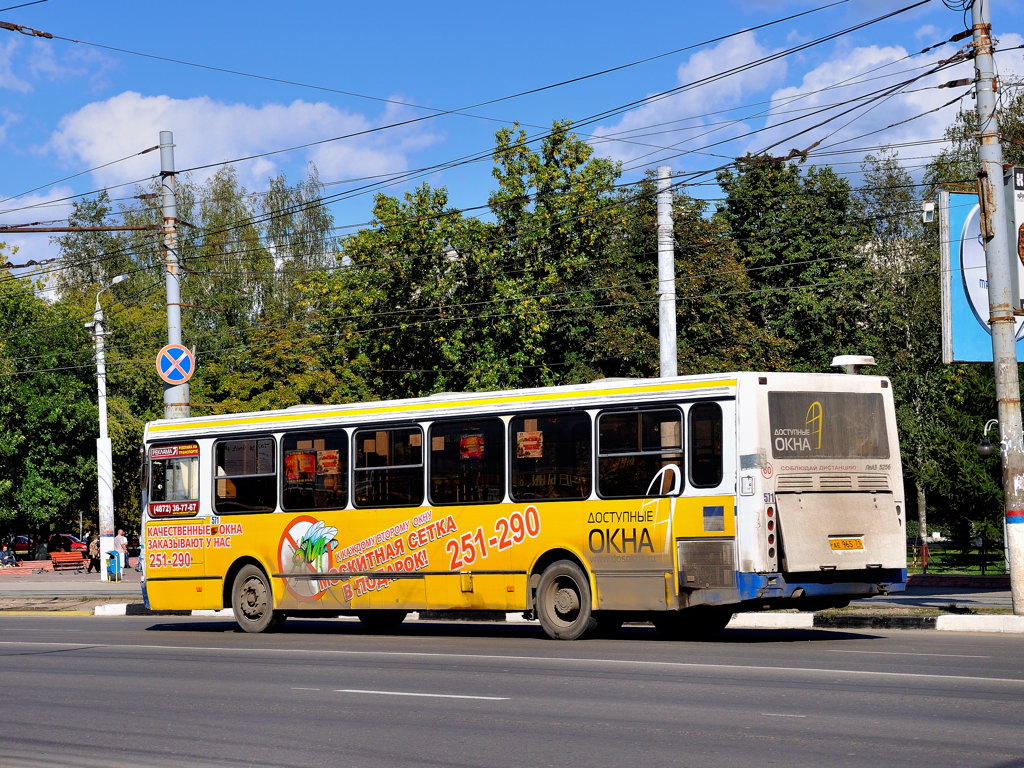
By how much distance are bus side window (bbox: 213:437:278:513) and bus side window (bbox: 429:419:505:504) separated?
312 centimetres

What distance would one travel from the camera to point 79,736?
36.4 ft

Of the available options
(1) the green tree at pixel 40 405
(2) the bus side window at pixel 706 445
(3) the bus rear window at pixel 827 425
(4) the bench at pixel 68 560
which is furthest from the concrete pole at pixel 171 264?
(1) the green tree at pixel 40 405

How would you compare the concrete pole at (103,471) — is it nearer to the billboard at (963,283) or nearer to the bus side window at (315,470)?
the bus side window at (315,470)

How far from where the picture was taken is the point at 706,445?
17.5 meters

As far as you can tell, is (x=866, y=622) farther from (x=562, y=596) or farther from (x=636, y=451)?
(x=636, y=451)

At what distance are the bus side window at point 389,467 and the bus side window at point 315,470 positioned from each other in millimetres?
270

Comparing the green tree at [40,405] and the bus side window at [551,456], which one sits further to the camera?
the green tree at [40,405]

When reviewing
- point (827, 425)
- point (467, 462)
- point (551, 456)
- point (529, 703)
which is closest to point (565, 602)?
point (551, 456)

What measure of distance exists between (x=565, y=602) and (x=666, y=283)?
877 centimetres

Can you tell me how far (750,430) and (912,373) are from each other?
44.3 metres

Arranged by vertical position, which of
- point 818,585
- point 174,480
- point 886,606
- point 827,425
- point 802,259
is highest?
point 802,259

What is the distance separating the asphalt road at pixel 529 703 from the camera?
378 inches

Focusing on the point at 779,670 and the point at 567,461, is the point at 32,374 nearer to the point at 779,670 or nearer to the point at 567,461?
the point at 567,461

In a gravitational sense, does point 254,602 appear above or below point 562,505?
below
